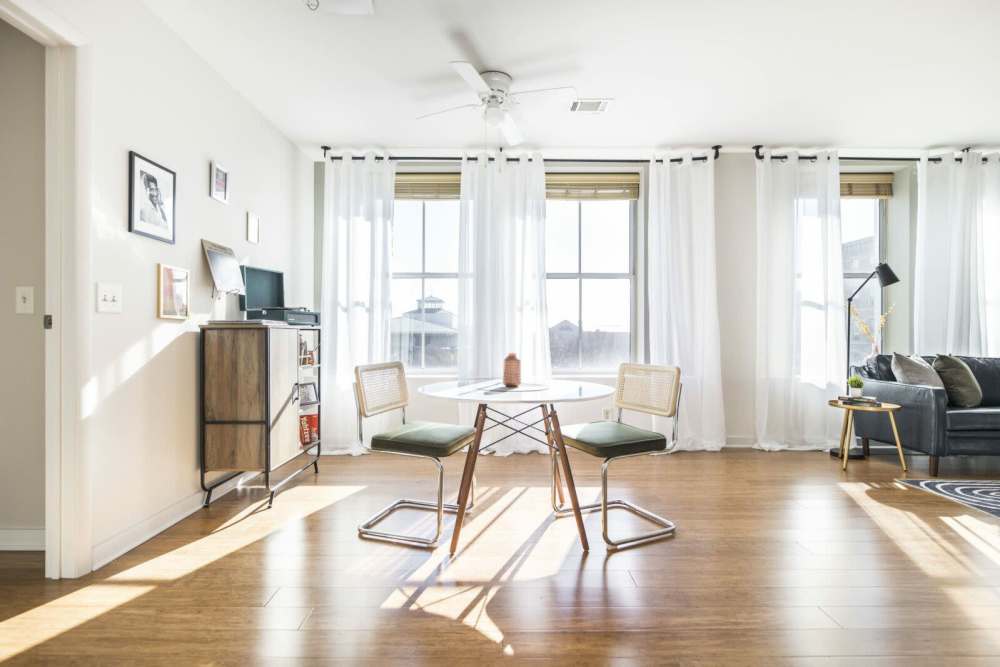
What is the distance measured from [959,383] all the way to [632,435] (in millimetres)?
3067

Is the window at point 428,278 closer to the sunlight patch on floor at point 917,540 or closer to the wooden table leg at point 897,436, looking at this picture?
the sunlight patch on floor at point 917,540

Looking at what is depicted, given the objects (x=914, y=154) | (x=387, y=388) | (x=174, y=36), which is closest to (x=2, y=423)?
(x=387, y=388)

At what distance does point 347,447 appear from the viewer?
4434 millimetres

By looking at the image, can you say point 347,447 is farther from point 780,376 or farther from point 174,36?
point 780,376

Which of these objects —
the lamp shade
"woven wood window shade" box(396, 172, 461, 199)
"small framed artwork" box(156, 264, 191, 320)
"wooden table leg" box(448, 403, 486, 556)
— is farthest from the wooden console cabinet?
the lamp shade

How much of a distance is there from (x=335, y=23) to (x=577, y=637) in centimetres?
304

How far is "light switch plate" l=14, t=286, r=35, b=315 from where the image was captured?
242 centimetres

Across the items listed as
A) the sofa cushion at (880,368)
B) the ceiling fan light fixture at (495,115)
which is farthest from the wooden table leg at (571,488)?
the sofa cushion at (880,368)

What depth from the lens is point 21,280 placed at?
2.43 m

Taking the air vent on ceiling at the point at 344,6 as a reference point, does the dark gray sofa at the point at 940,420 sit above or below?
below

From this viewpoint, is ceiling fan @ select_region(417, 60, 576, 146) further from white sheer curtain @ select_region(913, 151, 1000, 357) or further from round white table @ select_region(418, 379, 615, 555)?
white sheer curtain @ select_region(913, 151, 1000, 357)

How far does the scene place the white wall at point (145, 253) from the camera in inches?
89.9

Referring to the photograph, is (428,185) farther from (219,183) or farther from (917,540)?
(917,540)

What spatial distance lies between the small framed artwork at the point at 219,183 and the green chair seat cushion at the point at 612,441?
8.33 ft
